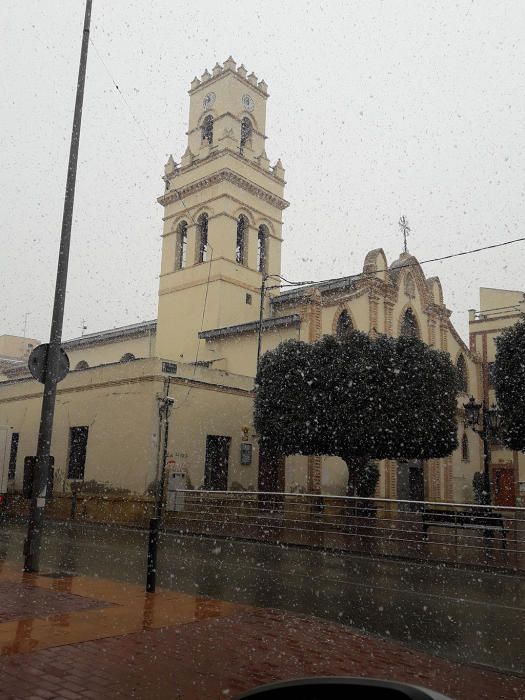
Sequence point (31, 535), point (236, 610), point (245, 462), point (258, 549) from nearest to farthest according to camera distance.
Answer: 1. point (236, 610)
2. point (31, 535)
3. point (258, 549)
4. point (245, 462)

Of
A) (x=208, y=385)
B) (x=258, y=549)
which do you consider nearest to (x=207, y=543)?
(x=258, y=549)

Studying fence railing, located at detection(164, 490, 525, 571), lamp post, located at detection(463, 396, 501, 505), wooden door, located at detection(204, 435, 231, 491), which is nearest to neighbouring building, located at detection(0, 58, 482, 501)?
wooden door, located at detection(204, 435, 231, 491)

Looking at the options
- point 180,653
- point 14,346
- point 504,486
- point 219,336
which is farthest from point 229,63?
point 14,346

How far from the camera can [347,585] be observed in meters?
9.72

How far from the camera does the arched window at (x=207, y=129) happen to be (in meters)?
35.1

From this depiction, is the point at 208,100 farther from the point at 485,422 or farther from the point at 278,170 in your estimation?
the point at 485,422

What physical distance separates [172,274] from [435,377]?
17.5m

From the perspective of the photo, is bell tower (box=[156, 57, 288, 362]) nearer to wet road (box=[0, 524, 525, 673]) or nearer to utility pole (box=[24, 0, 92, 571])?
wet road (box=[0, 524, 525, 673])

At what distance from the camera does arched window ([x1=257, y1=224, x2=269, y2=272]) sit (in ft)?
114

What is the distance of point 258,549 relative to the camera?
46.3 feet

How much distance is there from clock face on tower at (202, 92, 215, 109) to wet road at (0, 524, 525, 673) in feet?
89.3

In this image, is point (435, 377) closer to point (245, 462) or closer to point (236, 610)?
point (245, 462)

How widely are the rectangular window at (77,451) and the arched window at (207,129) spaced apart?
18.6 m

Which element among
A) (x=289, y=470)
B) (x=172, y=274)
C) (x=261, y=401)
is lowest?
(x=289, y=470)
